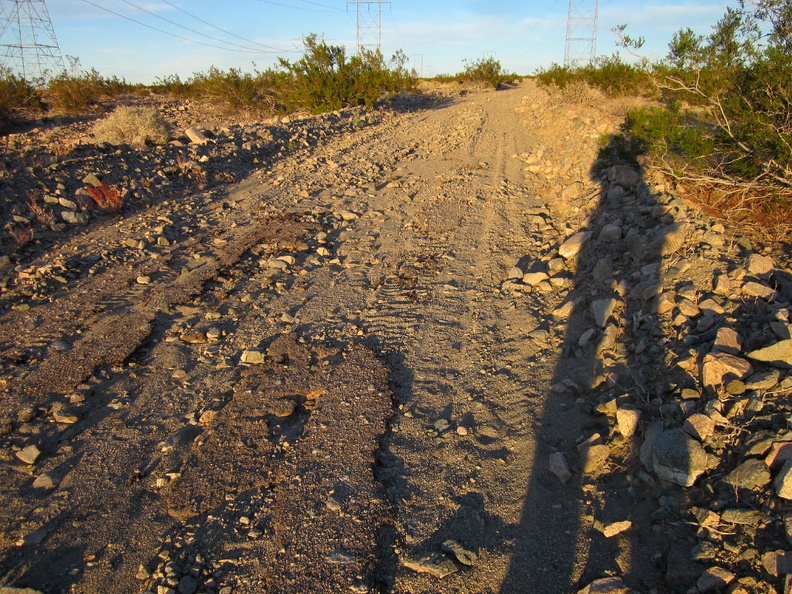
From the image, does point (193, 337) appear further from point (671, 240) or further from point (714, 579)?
point (671, 240)

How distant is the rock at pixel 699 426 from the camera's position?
2.71m

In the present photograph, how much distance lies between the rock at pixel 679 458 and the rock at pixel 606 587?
0.69 m

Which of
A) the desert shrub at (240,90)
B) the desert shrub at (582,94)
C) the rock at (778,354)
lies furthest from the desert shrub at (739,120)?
the desert shrub at (240,90)

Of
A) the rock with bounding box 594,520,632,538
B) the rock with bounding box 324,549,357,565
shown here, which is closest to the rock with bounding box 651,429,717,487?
the rock with bounding box 594,520,632,538

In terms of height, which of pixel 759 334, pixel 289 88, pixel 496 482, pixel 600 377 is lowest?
pixel 496 482

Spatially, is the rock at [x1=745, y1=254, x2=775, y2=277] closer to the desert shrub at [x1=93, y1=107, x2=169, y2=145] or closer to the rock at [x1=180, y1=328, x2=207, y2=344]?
the rock at [x1=180, y1=328, x2=207, y2=344]

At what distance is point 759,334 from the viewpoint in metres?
3.11

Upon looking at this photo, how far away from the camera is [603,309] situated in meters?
4.13

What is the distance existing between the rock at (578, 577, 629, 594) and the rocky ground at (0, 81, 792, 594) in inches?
0.9

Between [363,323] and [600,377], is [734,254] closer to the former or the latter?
[600,377]

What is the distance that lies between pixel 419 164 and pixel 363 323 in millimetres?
5821

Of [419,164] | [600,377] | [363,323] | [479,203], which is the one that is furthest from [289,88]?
[600,377]

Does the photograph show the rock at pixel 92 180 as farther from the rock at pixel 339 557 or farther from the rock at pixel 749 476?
the rock at pixel 749 476

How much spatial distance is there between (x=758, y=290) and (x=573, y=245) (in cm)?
210
